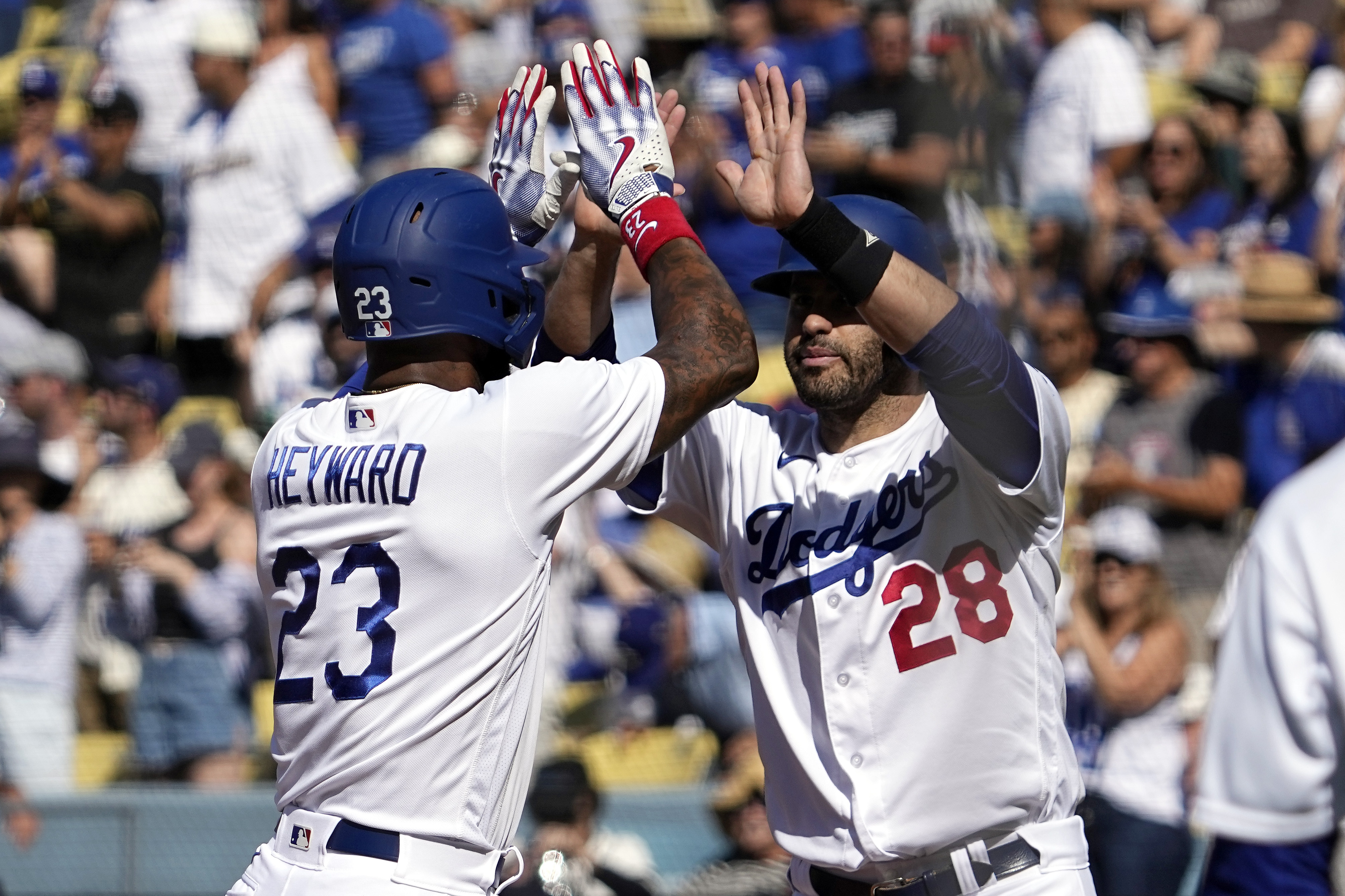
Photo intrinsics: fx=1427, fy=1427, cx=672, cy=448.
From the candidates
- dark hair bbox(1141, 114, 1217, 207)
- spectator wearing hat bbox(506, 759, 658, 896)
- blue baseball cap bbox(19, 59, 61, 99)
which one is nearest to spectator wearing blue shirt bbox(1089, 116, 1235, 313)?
dark hair bbox(1141, 114, 1217, 207)

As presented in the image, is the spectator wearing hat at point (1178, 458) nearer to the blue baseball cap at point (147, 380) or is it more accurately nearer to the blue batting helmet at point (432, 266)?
the blue batting helmet at point (432, 266)

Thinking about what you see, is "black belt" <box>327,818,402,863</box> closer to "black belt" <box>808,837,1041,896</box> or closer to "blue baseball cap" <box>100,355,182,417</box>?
"black belt" <box>808,837,1041,896</box>

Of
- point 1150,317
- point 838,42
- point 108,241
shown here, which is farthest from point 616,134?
point 108,241

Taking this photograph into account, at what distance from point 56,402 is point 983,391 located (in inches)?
198

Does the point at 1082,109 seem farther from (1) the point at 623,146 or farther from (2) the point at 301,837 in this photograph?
(2) the point at 301,837

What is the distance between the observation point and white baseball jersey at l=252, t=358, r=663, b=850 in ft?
7.46

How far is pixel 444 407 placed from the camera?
2.35 m

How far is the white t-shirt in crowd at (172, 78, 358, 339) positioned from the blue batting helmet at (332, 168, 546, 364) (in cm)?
396

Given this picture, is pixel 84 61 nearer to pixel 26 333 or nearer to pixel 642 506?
pixel 26 333

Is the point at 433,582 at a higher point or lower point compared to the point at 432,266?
lower

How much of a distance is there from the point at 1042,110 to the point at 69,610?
169 inches

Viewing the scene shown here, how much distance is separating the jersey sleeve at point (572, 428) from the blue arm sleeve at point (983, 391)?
0.49 meters

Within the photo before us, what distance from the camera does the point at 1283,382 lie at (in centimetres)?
487

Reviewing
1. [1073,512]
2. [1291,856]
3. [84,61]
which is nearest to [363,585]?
[1291,856]
